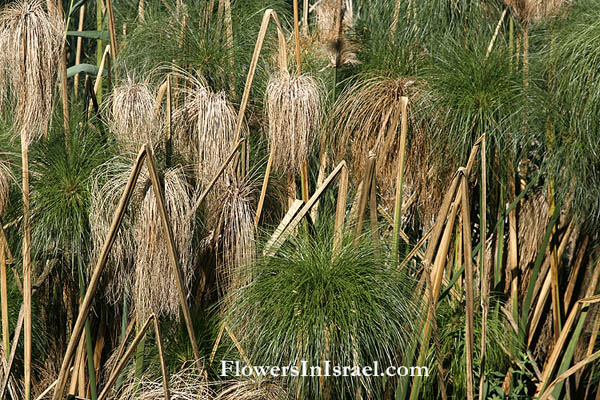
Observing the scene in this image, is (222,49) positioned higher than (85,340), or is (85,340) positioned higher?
(222,49)

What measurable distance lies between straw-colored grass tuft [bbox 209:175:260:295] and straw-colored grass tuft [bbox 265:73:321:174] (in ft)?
0.62

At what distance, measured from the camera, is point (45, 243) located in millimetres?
1789

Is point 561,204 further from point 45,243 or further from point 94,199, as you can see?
point 45,243

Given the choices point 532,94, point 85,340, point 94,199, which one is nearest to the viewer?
point 94,199

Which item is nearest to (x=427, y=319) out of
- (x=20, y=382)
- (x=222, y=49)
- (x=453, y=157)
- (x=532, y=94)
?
(x=453, y=157)

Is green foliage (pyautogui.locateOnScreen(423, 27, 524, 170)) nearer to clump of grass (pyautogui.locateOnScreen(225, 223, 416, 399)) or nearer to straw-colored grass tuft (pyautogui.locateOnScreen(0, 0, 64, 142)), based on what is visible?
clump of grass (pyautogui.locateOnScreen(225, 223, 416, 399))

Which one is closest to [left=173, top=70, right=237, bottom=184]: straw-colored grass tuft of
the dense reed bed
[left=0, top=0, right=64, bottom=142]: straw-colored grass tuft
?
the dense reed bed

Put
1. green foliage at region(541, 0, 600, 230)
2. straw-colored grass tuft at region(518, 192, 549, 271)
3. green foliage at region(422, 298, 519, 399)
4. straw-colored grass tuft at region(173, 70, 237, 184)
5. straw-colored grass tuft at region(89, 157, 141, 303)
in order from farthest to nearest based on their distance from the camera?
straw-colored grass tuft at region(518, 192, 549, 271) < green foliage at region(422, 298, 519, 399) < green foliage at region(541, 0, 600, 230) < straw-colored grass tuft at region(173, 70, 237, 184) < straw-colored grass tuft at region(89, 157, 141, 303)

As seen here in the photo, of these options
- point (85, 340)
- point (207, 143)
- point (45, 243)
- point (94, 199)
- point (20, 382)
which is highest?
point (207, 143)

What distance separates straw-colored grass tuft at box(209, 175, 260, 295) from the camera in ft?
5.79

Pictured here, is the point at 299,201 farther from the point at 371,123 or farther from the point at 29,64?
the point at 29,64

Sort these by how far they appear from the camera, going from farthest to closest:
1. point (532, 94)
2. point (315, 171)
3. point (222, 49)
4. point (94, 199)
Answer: point (315, 171) < point (222, 49) < point (532, 94) < point (94, 199)

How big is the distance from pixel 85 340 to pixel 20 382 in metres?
0.40

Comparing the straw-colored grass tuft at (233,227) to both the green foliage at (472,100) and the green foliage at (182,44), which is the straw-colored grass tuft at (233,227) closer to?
the green foliage at (182,44)
